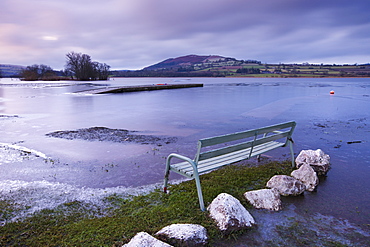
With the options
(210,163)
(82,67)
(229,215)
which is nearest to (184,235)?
(229,215)

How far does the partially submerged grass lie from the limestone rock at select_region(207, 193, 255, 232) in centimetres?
10

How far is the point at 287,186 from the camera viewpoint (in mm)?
4695

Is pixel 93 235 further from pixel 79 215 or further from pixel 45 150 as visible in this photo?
pixel 45 150

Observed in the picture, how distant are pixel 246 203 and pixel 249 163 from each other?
2.33m

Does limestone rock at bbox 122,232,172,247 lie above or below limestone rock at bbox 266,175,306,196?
above

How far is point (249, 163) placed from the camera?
21.3 ft

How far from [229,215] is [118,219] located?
1.52 metres

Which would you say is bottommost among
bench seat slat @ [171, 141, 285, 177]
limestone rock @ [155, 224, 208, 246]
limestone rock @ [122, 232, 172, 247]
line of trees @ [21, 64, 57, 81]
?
limestone rock @ [155, 224, 208, 246]

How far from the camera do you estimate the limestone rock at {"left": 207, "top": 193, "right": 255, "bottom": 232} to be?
342cm

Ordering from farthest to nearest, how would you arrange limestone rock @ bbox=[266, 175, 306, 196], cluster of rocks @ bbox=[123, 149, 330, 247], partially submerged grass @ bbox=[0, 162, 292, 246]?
limestone rock @ bbox=[266, 175, 306, 196] < partially submerged grass @ bbox=[0, 162, 292, 246] < cluster of rocks @ bbox=[123, 149, 330, 247]

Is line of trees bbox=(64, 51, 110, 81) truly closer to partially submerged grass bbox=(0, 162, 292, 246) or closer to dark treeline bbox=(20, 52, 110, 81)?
dark treeline bbox=(20, 52, 110, 81)

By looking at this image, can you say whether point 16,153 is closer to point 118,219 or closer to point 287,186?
point 118,219

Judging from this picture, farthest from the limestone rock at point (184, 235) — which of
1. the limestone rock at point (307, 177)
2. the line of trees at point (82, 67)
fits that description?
the line of trees at point (82, 67)

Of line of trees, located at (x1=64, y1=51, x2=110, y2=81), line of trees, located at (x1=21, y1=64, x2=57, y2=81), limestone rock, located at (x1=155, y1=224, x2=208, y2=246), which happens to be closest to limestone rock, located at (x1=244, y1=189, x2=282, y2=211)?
limestone rock, located at (x1=155, y1=224, x2=208, y2=246)
